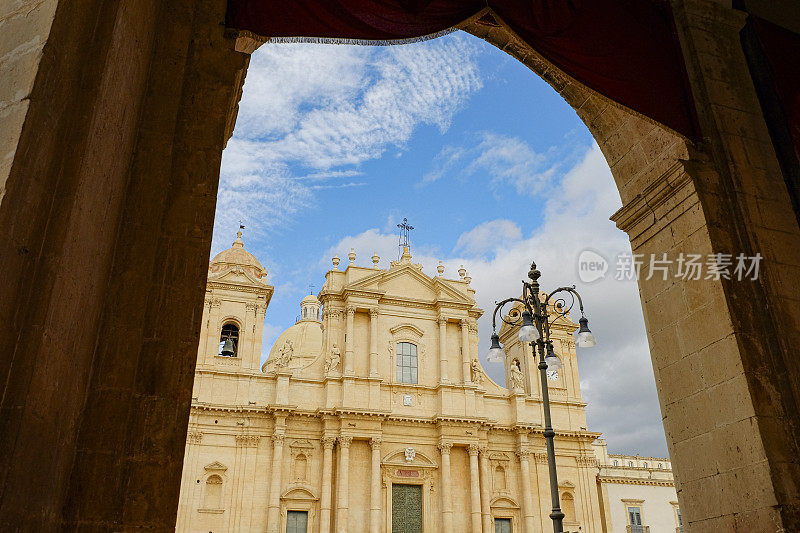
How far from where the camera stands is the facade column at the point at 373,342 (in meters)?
19.5

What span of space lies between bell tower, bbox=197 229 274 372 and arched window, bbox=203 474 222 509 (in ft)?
10.2

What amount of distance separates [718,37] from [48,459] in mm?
5464

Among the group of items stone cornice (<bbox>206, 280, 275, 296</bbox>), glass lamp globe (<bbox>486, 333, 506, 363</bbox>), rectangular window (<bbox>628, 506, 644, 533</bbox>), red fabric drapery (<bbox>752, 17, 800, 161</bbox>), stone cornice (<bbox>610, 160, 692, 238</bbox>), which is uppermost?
stone cornice (<bbox>206, 280, 275, 296</bbox>)

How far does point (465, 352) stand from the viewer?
20844 mm

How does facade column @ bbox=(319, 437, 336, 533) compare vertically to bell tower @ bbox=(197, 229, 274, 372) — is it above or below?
below

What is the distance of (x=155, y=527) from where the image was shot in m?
2.32

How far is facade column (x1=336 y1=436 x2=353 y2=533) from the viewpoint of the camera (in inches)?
677

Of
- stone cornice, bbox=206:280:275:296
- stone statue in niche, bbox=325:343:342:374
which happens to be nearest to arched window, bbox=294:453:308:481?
stone statue in niche, bbox=325:343:342:374

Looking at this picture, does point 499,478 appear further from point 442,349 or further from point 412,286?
point 412,286

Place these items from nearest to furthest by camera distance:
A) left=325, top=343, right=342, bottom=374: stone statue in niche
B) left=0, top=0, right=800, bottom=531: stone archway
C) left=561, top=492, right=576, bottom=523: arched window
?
left=0, top=0, right=800, bottom=531: stone archway < left=325, top=343, right=342, bottom=374: stone statue in niche < left=561, top=492, right=576, bottom=523: arched window

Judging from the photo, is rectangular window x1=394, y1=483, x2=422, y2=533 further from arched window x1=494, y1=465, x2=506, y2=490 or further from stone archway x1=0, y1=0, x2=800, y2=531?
stone archway x1=0, y1=0, x2=800, y2=531

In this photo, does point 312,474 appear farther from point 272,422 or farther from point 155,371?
point 155,371

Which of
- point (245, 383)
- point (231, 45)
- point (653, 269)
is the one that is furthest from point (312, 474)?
point (231, 45)

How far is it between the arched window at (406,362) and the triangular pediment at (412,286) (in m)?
1.67
